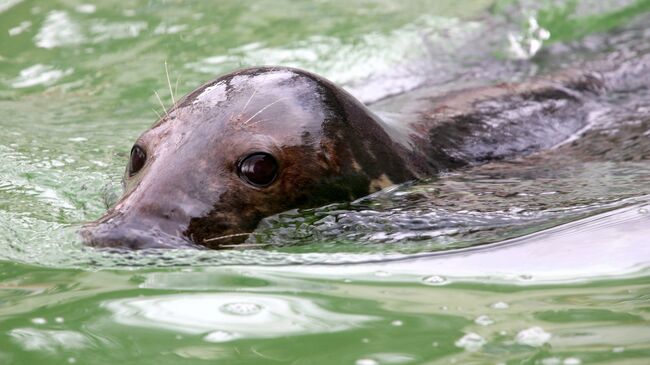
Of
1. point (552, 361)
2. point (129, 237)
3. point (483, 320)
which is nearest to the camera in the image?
point (552, 361)

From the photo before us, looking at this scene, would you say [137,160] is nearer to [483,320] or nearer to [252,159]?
[252,159]

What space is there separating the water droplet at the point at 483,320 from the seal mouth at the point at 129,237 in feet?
3.89

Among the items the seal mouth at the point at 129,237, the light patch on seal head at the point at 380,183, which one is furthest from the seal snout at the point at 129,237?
the light patch on seal head at the point at 380,183

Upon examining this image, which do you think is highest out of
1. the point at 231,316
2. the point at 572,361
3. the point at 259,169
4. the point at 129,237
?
the point at 259,169

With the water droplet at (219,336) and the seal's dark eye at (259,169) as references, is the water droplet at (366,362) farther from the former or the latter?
the seal's dark eye at (259,169)

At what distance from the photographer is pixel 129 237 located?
3.55 m

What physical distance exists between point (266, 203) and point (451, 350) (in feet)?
4.80

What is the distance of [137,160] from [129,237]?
2.16ft

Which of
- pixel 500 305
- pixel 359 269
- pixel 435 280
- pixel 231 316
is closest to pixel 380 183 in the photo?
pixel 359 269

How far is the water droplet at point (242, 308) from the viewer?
9.76 feet

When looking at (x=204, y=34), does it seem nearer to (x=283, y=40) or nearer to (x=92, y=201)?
(x=283, y=40)

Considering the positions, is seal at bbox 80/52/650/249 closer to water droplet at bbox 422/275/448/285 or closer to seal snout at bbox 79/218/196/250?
seal snout at bbox 79/218/196/250

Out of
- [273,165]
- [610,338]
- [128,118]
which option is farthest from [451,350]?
[128,118]

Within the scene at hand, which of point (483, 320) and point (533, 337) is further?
point (483, 320)
